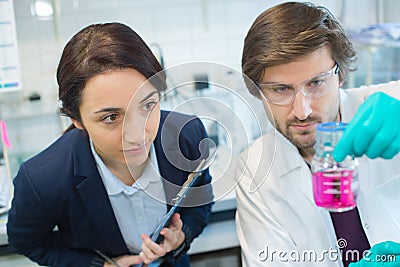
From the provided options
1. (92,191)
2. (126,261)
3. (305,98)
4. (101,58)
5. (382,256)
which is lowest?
(126,261)

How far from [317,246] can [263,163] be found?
9.1 inches

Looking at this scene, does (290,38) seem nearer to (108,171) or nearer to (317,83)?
(317,83)

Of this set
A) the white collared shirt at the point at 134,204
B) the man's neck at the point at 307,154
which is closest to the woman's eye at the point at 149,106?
the white collared shirt at the point at 134,204

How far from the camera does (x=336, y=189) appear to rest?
0.88 metres

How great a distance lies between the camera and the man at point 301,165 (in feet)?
3.62

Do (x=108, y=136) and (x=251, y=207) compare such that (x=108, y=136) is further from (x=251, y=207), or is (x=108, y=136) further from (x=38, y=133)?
(x=38, y=133)

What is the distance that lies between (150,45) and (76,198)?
1.03 metres

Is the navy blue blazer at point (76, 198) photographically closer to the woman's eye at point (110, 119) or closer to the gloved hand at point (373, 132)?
the woman's eye at point (110, 119)

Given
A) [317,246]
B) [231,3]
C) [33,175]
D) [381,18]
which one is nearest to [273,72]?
[317,246]

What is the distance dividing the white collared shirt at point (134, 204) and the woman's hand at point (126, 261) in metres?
0.04

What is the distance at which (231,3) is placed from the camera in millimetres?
2199

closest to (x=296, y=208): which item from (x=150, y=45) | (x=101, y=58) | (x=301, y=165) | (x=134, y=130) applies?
(x=301, y=165)

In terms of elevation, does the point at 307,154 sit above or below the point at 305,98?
below

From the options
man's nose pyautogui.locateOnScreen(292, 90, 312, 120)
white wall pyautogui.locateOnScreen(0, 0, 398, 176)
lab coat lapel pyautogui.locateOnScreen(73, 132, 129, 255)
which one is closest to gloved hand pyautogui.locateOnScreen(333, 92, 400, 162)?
man's nose pyautogui.locateOnScreen(292, 90, 312, 120)
